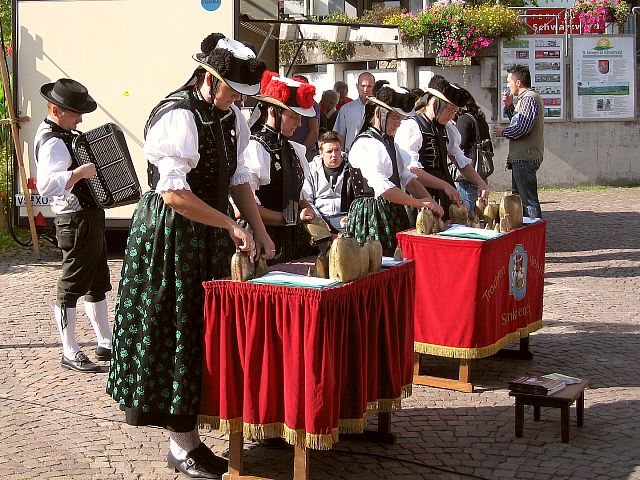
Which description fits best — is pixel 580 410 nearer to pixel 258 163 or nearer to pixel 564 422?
pixel 564 422

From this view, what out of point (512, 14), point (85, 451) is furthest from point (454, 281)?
point (512, 14)

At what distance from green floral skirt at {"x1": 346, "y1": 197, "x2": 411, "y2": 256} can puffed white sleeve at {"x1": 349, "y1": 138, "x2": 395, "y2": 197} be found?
15 cm

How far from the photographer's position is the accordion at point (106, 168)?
7.34 meters

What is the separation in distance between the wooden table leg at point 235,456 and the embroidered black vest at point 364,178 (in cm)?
257

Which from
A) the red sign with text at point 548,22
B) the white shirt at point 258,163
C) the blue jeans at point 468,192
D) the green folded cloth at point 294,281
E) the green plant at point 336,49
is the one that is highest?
the red sign with text at point 548,22

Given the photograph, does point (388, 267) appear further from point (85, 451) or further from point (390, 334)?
point (85, 451)

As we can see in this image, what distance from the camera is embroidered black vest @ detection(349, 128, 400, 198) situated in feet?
23.4

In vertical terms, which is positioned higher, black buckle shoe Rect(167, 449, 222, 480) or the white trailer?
the white trailer

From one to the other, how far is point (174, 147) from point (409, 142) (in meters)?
3.12

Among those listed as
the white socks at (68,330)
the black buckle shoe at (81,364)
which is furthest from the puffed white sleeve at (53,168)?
the black buckle shoe at (81,364)

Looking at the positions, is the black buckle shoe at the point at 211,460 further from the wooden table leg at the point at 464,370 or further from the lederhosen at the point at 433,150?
the lederhosen at the point at 433,150

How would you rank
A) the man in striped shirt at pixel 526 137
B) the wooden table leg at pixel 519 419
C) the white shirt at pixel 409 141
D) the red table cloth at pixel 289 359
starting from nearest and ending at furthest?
the red table cloth at pixel 289 359
the wooden table leg at pixel 519 419
the white shirt at pixel 409 141
the man in striped shirt at pixel 526 137

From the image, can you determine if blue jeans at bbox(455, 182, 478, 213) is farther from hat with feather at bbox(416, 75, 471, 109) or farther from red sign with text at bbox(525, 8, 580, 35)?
red sign with text at bbox(525, 8, 580, 35)

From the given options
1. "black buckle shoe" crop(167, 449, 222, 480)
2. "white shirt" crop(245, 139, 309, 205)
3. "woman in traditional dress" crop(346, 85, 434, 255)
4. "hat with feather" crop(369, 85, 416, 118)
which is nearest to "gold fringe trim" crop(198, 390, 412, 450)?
"black buckle shoe" crop(167, 449, 222, 480)
